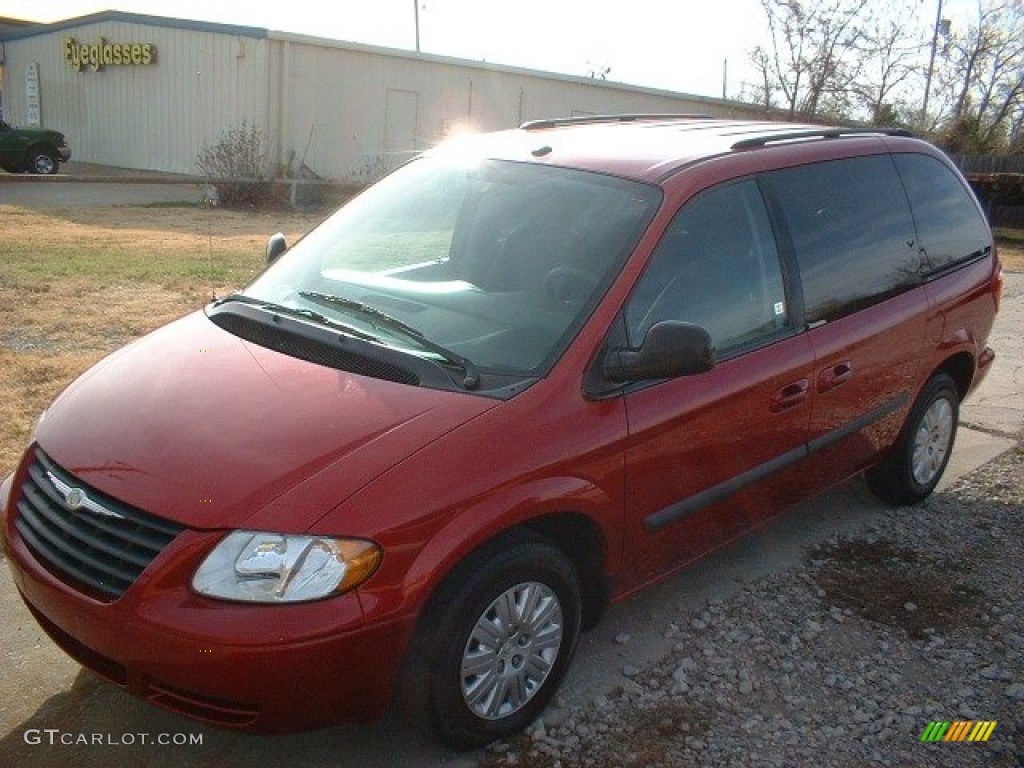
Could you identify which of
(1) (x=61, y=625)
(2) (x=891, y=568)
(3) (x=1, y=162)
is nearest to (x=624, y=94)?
(3) (x=1, y=162)

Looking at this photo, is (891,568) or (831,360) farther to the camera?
(891,568)

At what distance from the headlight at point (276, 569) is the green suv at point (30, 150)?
2556cm

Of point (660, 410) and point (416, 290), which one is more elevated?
point (416, 290)

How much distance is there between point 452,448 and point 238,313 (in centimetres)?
126

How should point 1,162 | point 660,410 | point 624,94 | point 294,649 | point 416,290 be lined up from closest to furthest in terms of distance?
1. point 294,649
2. point 660,410
3. point 416,290
4. point 1,162
5. point 624,94

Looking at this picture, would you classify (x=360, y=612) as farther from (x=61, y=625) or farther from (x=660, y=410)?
(x=660, y=410)

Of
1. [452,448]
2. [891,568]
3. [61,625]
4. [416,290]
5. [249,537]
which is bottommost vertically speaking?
[891,568]

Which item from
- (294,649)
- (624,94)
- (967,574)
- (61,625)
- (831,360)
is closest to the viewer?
(294,649)

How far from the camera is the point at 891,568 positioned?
4617mm

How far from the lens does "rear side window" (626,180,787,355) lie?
3559mm

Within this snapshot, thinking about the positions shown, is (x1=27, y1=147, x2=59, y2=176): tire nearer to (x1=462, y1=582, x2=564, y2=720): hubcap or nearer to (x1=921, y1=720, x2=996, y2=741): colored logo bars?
(x1=462, y1=582, x2=564, y2=720): hubcap

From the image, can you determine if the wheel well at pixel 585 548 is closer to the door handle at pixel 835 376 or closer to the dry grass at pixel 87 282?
the door handle at pixel 835 376

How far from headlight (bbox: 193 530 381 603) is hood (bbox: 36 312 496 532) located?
1.9 inches

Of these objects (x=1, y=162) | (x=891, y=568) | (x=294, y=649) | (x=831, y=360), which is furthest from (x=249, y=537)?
(x=1, y=162)
